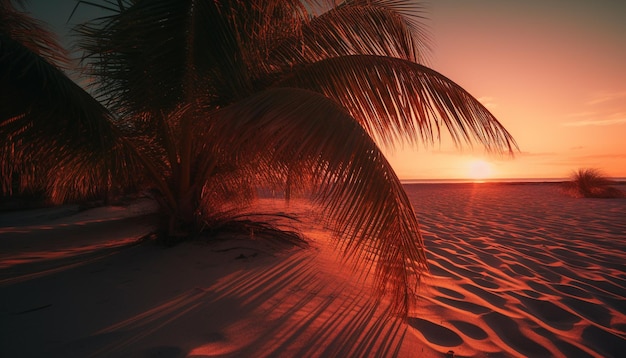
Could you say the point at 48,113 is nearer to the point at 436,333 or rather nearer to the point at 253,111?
the point at 253,111

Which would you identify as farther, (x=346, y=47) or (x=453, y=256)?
(x=453, y=256)

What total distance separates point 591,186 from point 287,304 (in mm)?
14288

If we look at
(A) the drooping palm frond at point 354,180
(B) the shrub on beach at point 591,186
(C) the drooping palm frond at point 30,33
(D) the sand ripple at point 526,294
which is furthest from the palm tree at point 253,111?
(B) the shrub on beach at point 591,186

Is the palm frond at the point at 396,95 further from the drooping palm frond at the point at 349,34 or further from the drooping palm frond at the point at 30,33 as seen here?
the drooping palm frond at the point at 30,33

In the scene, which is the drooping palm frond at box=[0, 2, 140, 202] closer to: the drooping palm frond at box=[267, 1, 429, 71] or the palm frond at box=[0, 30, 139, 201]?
the palm frond at box=[0, 30, 139, 201]

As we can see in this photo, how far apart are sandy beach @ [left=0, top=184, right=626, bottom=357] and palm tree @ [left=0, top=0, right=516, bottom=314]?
0.36m

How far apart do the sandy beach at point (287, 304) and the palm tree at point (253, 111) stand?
359mm

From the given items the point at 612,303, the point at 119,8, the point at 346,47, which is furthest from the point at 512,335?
the point at 119,8

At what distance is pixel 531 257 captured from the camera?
3.57 metres

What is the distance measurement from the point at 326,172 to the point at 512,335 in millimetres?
1667

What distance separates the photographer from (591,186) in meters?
→ 11.0

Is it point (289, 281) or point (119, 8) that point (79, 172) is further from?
point (289, 281)

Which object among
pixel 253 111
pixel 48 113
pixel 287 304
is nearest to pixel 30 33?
pixel 48 113

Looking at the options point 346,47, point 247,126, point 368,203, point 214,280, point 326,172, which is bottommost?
point 214,280
